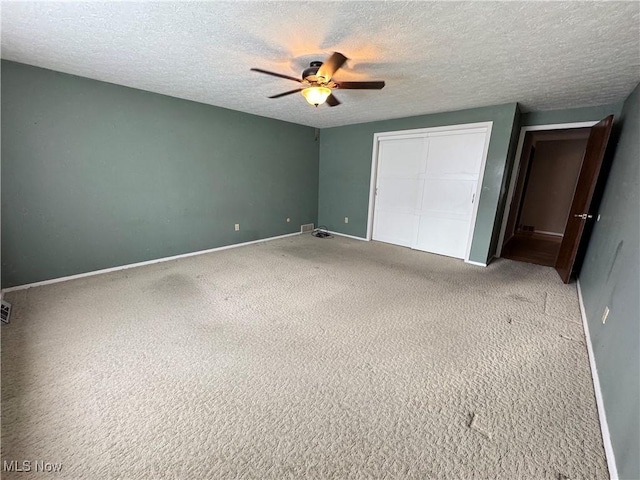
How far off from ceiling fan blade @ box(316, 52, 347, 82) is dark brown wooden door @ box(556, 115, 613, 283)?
3010 mm

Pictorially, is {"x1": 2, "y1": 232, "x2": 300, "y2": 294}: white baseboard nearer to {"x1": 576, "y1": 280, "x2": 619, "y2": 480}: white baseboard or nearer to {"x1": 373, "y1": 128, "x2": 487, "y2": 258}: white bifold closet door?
{"x1": 373, "y1": 128, "x2": 487, "y2": 258}: white bifold closet door

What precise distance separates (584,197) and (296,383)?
12.8 ft

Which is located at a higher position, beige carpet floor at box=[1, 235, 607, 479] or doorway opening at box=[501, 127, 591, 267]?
doorway opening at box=[501, 127, 591, 267]

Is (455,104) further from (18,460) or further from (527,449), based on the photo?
(18,460)

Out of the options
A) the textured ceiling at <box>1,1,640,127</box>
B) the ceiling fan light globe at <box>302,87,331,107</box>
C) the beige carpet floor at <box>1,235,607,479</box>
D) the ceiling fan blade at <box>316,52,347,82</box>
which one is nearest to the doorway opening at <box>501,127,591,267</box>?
the textured ceiling at <box>1,1,640,127</box>

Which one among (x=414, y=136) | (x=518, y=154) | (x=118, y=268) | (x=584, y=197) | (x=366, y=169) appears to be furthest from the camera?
(x=366, y=169)

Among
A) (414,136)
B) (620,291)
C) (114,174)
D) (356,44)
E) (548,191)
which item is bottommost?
(620,291)

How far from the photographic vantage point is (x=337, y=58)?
1902mm

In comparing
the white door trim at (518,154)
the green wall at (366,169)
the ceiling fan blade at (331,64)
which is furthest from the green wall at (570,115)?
the ceiling fan blade at (331,64)

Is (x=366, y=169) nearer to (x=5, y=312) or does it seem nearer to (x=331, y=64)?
(x=331, y=64)

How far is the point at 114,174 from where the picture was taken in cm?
317

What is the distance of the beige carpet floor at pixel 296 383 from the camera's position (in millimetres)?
1211

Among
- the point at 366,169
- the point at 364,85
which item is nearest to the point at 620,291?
the point at 364,85

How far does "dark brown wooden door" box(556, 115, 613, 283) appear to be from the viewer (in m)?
2.87
